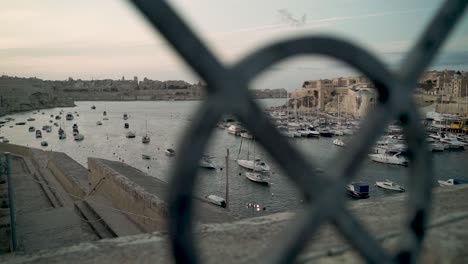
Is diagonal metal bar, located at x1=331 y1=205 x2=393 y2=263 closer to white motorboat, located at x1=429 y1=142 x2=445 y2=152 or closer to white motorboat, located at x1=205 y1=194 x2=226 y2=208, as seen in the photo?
white motorboat, located at x1=205 y1=194 x2=226 y2=208

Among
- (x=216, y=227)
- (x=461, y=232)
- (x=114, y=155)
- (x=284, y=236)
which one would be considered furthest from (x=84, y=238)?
(x=114, y=155)

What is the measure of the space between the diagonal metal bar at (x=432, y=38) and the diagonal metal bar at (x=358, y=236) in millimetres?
519

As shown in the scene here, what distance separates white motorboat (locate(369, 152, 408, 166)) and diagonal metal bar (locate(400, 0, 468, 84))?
23.1m

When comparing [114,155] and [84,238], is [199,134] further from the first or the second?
[114,155]

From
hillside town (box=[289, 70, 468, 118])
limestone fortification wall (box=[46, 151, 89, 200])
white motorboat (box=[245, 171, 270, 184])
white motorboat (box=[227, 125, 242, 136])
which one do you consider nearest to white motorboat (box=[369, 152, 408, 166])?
white motorboat (box=[245, 171, 270, 184])

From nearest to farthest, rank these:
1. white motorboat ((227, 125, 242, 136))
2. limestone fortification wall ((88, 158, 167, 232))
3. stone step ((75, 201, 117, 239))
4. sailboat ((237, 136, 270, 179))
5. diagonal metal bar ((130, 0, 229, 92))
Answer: diagonal metal bar ((130, 0, 229, 92)) < limestone fortification wall ((88, 158, 167, 232)) < stone step ((75, 201, 117, 239)) < sailboat ((237, 136, 270, 179)) < white motorboat ((227, 125, 242, 136))

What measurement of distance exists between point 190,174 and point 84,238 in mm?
6883

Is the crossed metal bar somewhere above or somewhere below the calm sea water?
above

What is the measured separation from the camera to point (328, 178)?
1132 mm

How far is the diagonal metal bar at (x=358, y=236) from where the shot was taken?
1.15m

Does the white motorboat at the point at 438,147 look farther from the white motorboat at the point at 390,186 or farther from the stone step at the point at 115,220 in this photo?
the stone step at the point at 115,220

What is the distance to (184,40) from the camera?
3.04 feet

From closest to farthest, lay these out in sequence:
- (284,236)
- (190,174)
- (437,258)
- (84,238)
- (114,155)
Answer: (190,174) → (284,236) → (437,258) → (84,238) → (114,155)

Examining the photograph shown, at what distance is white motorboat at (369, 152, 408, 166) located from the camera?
23.1m
